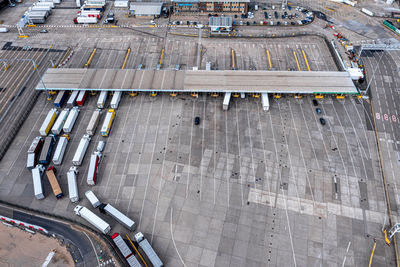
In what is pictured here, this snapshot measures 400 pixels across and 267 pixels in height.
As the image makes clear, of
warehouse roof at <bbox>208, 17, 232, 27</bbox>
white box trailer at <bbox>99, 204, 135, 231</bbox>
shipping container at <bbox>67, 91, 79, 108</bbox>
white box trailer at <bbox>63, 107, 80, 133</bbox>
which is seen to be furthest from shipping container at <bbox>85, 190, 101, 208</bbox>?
warehouse roof at <bbox>208, 17, 232, 27</bbox>

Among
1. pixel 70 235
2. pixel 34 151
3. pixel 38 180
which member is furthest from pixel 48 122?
pixel 70 235

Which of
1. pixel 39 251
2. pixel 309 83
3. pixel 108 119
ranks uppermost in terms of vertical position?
pixel 309 83

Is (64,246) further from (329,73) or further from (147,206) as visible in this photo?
(329,73)

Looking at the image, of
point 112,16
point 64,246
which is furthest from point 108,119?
point 112,16

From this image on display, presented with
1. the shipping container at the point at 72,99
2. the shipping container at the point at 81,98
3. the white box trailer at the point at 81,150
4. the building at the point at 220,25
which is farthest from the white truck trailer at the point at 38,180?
the building at the point at 220,25

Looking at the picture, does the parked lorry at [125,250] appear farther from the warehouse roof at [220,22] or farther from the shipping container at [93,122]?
the warehouse roof at [220,22]
